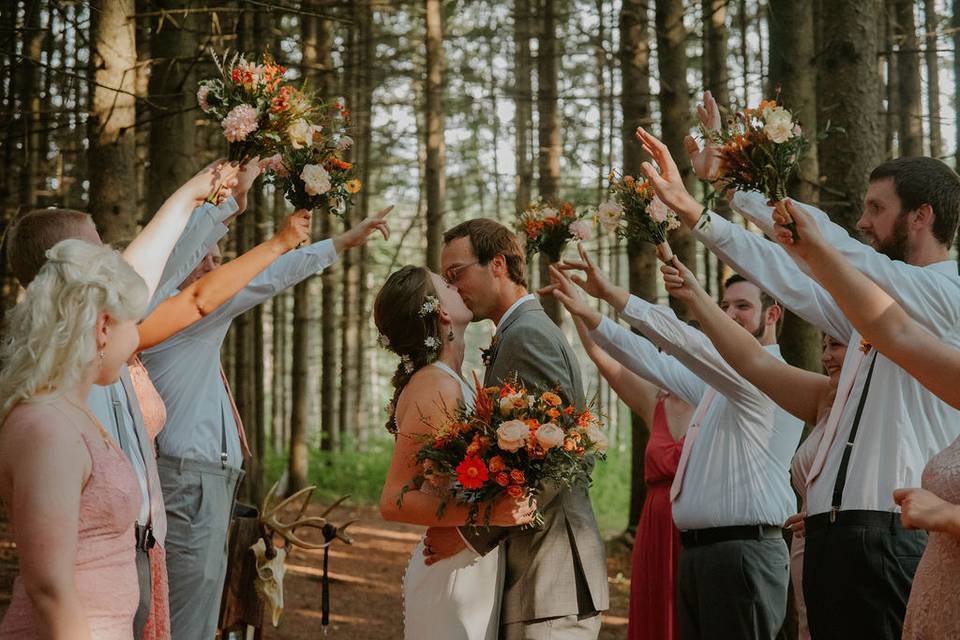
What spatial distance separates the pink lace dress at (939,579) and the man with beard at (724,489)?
2.30 metres

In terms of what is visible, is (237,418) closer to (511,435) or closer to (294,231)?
(294,231)

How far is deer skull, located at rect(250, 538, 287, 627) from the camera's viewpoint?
6.05 m

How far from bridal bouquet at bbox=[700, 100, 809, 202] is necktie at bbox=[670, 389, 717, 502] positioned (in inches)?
77.0

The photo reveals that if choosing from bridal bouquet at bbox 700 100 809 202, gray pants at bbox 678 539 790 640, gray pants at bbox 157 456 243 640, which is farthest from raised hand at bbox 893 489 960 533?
gray pants at bbox 157 456 243 640

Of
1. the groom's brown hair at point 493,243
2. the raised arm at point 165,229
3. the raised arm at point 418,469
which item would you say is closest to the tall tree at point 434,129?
the groom's brown hair at point 493,243

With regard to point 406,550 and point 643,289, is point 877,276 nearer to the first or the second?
point 643,289

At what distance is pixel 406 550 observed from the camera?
14.4 meters

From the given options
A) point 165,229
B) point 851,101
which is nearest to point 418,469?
point 165,229

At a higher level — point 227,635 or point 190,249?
point 190,249

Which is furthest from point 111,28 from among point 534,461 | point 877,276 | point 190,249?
point 877,276

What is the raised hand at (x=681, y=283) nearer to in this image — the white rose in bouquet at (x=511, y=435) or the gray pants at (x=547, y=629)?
the white rose in bouquet at (x=511, y=435)

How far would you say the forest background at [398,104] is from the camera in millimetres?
7586

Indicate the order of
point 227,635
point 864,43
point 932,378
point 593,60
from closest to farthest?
point 932,378 < point 227,635 < point 864,43 < point 593,60

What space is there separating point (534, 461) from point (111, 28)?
5.25m
